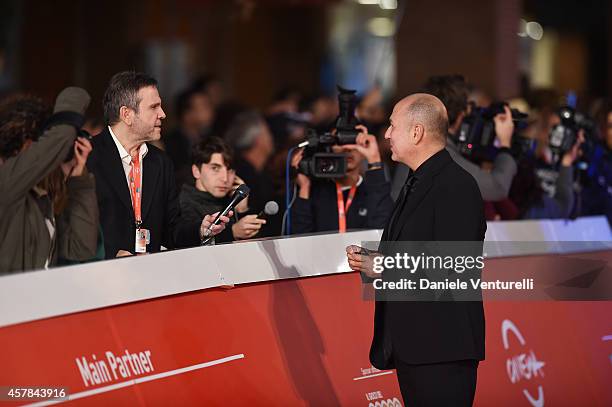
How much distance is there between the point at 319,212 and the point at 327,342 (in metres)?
1.11

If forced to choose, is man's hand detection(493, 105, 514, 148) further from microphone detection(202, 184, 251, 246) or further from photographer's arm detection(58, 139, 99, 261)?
photographer's arm detection(58, 139, 99, 261)

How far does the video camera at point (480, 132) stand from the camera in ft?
25.1

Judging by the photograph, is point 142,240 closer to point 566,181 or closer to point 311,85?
point 566,181

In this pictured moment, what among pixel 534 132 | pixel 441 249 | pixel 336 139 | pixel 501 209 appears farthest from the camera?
pixel 534 132

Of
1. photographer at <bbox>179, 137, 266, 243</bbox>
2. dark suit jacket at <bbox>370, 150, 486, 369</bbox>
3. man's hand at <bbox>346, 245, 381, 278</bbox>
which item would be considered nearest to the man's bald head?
dark suit jacket at <bbox>370, 150, 486, 369</bbox>

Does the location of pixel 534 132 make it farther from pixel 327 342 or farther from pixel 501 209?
pixel 327 342

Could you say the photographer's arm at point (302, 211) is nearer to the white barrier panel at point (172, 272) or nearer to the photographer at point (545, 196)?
the white barrier panel at point (172, 272)

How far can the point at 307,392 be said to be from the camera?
6238 millimetres

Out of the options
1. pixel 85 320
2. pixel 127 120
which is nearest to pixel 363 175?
pixel 127 120

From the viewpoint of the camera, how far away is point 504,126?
7793 mm

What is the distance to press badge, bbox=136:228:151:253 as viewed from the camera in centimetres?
604

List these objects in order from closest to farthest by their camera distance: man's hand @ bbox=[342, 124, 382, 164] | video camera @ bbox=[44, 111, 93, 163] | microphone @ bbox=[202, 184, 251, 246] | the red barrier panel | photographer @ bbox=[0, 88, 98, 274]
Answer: the red barrier panel
photographer @ bbox=[0, 88, 98, 274]
video camera @ bbox=[44, 111, 93, 163]
microphone @ bbox=[202, 184, 251, 246]
man's hand @ bbox=[342, 124, 382, 164]

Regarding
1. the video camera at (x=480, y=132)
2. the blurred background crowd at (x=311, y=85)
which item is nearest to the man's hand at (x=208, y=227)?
the blurred background crowd at (x=311, y=85)

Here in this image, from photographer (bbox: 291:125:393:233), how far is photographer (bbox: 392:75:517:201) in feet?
1.02
